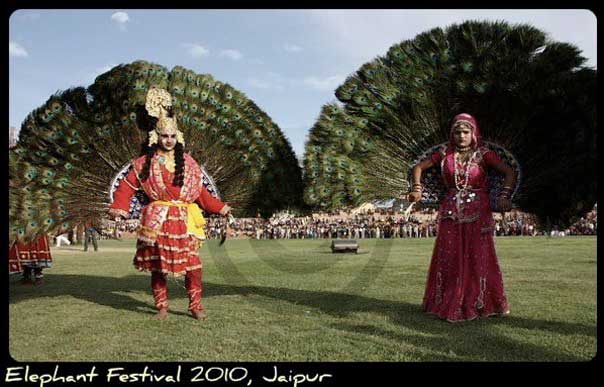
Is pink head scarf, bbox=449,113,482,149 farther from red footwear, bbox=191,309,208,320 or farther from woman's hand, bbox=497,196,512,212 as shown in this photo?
red footwear, bbox=191,309,208,320

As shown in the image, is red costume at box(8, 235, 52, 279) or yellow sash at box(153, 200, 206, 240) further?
red costume at box(8, 235, 52, 279)

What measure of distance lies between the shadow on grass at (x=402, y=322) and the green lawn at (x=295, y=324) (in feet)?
0.04

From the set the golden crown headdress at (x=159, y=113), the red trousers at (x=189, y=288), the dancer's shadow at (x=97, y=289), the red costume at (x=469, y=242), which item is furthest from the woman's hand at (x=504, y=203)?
the dancer's shadow at (x=97, y=289)

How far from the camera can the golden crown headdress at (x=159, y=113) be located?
657 centimetres

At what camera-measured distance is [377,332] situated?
5910mm

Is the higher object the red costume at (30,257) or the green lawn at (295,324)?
the red costume at (30,257)

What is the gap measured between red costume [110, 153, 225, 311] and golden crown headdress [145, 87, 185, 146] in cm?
30

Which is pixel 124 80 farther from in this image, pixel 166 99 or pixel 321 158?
pixel 321 158

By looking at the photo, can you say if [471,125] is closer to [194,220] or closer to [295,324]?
[295,324]

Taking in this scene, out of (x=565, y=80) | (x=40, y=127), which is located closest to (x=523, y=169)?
(x=565, y=80)

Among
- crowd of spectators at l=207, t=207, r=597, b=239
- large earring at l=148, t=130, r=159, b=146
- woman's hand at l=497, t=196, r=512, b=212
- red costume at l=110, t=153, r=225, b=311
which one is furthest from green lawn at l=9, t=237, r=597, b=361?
crowd of spectators at l=207, t=207, r=597, b=239

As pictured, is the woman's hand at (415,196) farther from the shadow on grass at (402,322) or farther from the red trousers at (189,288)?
the red trousers at (189,288)

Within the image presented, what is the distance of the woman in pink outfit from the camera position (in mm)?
6688

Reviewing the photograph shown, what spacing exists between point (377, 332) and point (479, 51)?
4.08 m
